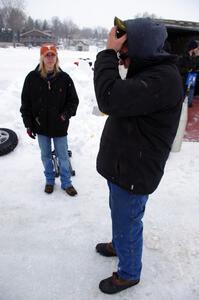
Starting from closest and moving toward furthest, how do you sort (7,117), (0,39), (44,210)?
(44,210)
(7,117)
(0,39)

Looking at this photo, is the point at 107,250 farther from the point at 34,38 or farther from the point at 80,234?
the point at 34,38

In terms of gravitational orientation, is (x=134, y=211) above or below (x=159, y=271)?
above

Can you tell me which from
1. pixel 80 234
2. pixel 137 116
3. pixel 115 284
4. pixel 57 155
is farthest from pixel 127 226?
pixel 57 155

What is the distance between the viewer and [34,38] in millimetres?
86062

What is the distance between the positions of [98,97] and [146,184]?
0.75 m

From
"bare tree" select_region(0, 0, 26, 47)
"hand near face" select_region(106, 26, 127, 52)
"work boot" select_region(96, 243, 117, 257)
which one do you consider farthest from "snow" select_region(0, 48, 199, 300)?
"bare tree" select_region(0, 0, 26, 47)

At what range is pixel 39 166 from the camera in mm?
4992

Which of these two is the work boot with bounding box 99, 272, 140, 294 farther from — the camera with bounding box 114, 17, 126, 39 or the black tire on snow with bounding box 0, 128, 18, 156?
the black tire on snow with bounding box 0, 128, 18, 156

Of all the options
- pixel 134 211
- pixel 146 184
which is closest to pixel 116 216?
pixel 134 211

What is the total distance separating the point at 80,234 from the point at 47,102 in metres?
1.68

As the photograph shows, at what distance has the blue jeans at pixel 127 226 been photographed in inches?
89.4

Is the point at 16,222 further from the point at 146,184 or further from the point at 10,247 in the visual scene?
the point at 146,184

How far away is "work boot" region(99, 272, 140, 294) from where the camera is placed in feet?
8.59

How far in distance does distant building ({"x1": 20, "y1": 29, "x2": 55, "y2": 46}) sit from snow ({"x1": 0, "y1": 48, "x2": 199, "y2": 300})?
8322cm
